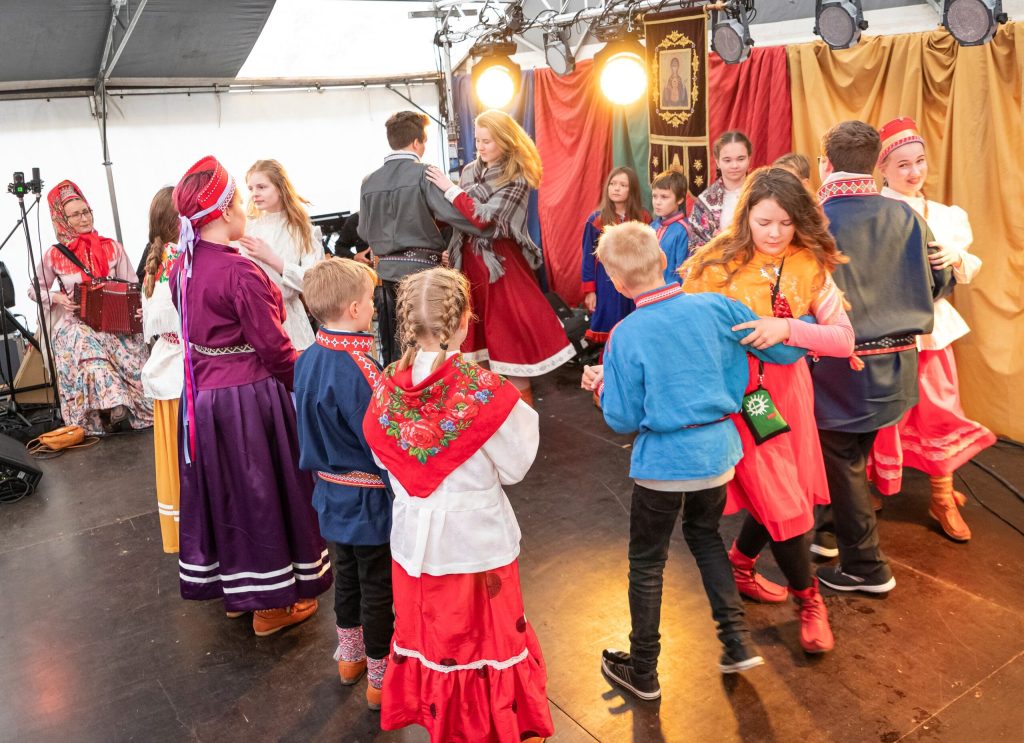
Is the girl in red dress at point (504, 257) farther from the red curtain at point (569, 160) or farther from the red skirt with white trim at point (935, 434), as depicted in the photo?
the red curtain at point (569, 160)

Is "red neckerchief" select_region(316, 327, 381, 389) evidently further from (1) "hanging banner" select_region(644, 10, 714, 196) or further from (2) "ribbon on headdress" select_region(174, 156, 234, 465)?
(1) "hanging banner" select_region(644, 10, 714, 196)

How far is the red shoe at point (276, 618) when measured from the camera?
306 centimetres

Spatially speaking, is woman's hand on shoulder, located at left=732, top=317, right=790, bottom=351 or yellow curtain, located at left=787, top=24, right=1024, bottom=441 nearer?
woman's hand on shoulder, located at left=732, top=317, right=790, bottom=351

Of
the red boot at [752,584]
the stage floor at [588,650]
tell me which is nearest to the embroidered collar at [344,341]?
the stage floor at [588,650]

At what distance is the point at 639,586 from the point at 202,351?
1.56 metres

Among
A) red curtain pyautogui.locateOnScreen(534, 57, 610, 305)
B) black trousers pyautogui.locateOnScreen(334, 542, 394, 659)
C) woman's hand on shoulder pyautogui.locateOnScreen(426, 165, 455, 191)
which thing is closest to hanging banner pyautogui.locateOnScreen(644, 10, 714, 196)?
red curtain pyautogui.locateOnScreen(534, 57, 610, 305)

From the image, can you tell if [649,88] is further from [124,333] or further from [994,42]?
[124,333]

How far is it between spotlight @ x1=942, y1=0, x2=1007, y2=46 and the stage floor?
6.20ft

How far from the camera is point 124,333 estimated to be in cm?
548

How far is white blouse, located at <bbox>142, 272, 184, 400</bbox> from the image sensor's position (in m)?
3.22

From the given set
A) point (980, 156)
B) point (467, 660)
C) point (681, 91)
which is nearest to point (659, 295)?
point (467, 660)

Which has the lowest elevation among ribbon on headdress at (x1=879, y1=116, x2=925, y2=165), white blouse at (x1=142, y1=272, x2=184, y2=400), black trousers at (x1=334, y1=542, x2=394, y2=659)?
black trousers at (x1=334, y1=542, x2=394, y2=659)

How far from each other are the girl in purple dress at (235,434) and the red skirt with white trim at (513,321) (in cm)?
186

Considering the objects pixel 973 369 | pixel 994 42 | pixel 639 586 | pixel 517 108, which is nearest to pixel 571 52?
pixel 517 108
